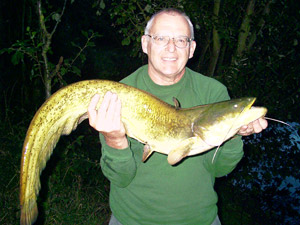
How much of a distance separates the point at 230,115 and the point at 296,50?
128 inches

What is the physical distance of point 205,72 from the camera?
5500 millimetres

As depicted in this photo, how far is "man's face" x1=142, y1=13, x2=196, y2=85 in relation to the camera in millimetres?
1904

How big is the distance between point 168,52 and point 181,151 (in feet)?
2.40

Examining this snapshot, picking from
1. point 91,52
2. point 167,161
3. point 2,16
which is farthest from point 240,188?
point 91,52

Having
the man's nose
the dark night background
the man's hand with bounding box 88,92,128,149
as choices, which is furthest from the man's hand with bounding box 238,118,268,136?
the dark night background

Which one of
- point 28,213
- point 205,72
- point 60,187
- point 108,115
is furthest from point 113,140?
point 205,72

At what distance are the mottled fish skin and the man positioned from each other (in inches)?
5.4

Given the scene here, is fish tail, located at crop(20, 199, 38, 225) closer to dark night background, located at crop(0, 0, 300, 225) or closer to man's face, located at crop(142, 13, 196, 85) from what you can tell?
man's face, located at crop(142, 13, 196, 85)

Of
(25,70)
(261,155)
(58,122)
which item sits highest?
(58,122)

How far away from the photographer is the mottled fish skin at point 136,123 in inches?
66.3

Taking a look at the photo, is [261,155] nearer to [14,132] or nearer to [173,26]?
[173,26]

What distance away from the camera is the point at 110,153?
191 centimetres

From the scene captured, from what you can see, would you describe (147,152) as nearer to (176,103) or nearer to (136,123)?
(136,123)

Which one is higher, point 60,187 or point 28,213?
point 28,213
